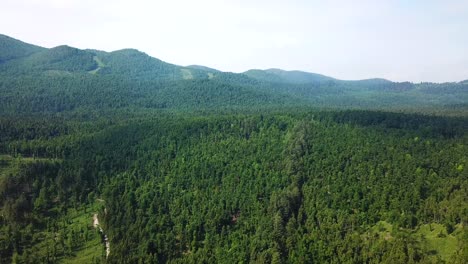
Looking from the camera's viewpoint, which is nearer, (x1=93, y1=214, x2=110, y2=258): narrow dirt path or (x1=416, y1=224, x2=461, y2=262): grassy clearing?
(x1=416, y1=224, x2=461, y2=262): grassy clearing

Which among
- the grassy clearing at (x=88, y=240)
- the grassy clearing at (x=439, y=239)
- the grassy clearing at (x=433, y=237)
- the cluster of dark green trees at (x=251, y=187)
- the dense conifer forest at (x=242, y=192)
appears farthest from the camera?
the grassy clearing at (x=88, y=240)

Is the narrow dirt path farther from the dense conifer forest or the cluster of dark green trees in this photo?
the cluster of dark green trees

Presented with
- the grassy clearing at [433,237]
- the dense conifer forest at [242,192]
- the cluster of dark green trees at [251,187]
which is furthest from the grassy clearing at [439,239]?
the cluster of dark green trees at [251,187]

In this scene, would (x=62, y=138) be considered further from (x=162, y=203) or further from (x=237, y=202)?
(x=237, y=202)

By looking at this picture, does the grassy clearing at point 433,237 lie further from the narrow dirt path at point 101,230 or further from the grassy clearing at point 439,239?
the narrow dirt path at point 101,230

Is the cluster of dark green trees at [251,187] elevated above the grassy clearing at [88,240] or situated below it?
above

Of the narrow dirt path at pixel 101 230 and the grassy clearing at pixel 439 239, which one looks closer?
the grassy clearing at pixel 439 239

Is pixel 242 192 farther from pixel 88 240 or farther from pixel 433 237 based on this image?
pixel 433 237

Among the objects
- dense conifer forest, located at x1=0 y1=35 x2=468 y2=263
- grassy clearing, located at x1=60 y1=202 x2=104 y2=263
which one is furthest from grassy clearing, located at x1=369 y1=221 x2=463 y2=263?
grassy clearing, located at x1=60 y1=202 x2=104 y2=263

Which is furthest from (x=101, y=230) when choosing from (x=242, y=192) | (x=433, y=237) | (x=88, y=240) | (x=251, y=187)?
(x=433, y=237)
